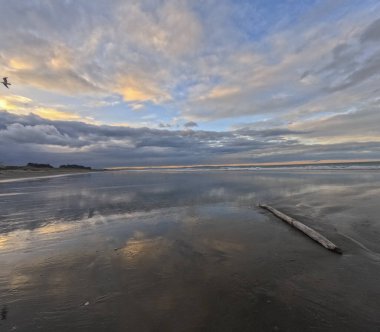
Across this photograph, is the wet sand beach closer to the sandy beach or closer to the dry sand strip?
the dry sand strip

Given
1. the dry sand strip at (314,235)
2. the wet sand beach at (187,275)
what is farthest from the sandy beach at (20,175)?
the dry sand strip at (314,235)

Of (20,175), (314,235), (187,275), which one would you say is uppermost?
(20,175)

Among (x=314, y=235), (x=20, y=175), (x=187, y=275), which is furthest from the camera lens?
(x=20, y=175)

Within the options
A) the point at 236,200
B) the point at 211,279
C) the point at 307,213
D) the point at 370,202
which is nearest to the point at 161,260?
the point at 211,279

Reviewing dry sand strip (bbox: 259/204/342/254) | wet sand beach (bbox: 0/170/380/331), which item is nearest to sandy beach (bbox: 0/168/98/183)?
wet sand beach (bbox: 0/170/380/331)

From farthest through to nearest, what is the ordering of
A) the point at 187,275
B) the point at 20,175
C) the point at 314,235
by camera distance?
the point at 20,175 < the point at 314,235 < the point at 187,275

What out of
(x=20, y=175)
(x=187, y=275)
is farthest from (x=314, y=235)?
(x=20, y=175)

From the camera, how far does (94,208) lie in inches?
646

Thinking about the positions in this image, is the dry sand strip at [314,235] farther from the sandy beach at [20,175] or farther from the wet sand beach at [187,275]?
the sandy beach at [20,175]

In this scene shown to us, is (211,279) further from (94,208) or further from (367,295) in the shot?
(94,208)

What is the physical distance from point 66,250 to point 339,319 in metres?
7.82

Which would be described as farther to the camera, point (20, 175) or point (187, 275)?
point (20, 175)

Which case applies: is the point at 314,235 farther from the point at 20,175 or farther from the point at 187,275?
the point at 20,175

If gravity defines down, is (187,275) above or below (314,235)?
below
